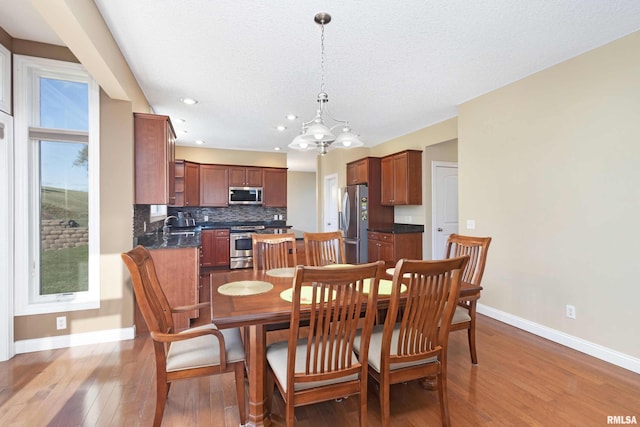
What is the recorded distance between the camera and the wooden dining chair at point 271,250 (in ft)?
9.18

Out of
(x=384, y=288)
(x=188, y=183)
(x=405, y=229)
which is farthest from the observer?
(x=188, y=183)

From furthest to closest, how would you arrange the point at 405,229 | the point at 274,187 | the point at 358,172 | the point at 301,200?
1. the point at 301,200
2. the point at 274,187
3. the point at 358,172
4. the point at 405,229

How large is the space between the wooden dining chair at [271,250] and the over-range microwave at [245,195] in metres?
4.17

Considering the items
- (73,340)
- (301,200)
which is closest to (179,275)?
(73,340)

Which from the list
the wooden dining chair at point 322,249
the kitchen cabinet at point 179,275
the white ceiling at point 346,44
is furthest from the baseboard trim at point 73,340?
the white ceiling at point 346,44

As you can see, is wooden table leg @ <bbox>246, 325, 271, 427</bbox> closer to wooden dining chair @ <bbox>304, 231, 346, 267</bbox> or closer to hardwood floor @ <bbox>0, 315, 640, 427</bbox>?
hardwood floor @ <bbox>0, 315, 640, 427</bbox>

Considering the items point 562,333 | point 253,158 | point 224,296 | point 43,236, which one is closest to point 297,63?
point 224,296

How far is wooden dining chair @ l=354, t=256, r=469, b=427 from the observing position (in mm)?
1531

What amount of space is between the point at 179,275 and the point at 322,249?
5.06 feet

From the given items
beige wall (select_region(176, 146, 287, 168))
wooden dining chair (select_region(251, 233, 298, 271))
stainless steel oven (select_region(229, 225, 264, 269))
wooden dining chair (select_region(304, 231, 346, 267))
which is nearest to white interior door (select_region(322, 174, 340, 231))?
beige wall (select_region(176, 146, 287, 168))

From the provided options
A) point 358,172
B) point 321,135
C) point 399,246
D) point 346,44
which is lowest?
point 399,246

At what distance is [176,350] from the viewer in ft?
5.72

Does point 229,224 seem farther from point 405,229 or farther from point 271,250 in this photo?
point 271,250

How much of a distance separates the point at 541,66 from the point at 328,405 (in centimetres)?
355
